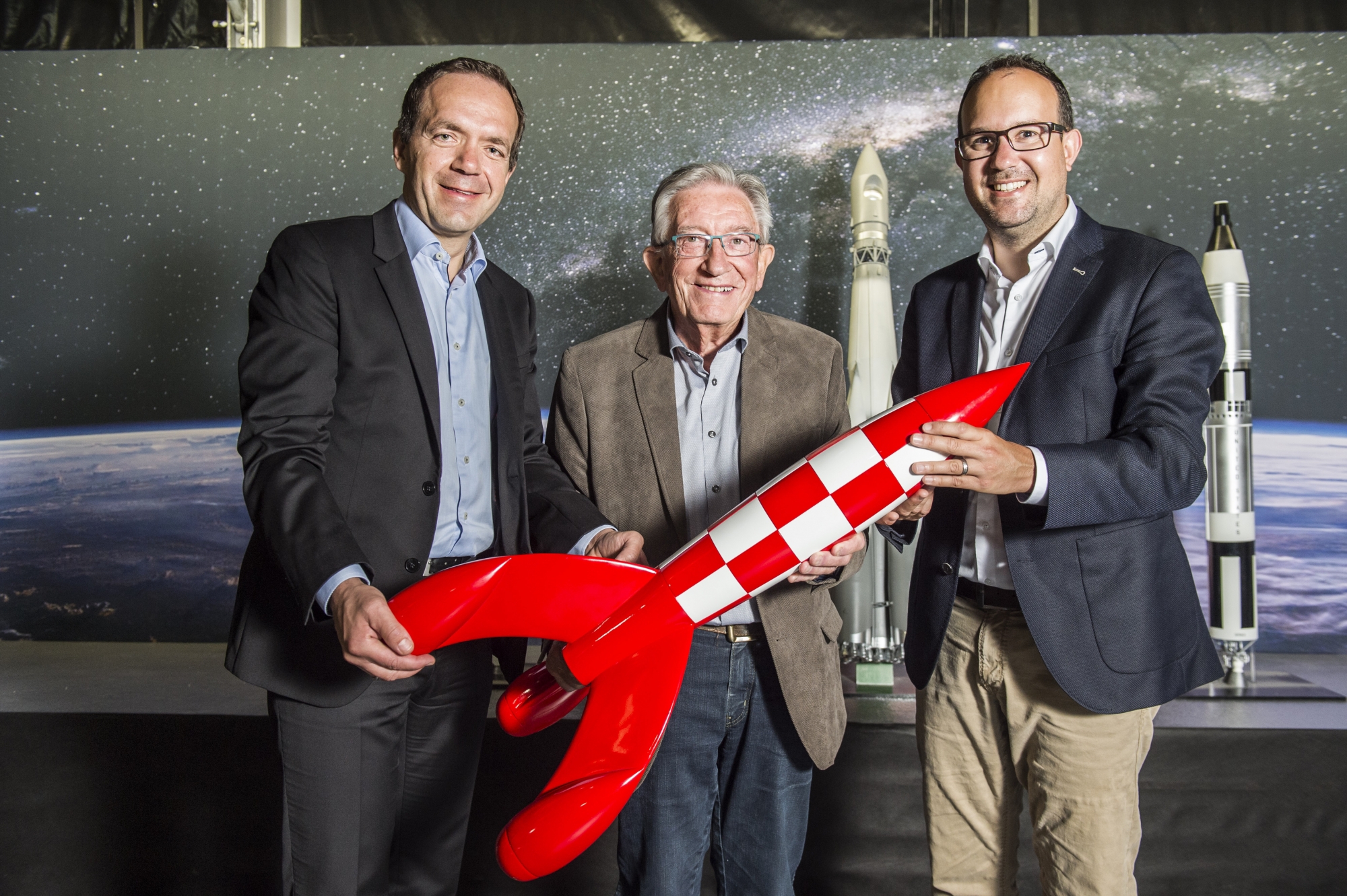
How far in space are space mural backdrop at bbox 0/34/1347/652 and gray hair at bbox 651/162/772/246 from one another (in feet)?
7.05

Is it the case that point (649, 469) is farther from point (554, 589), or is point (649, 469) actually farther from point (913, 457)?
point (913, 457)

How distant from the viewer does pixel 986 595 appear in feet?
4.80

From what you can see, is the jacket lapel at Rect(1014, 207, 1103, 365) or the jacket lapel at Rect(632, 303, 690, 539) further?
the jacket lapel at Rect(632, 303, 690, 539)

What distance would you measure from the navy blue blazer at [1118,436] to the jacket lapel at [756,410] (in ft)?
1.29

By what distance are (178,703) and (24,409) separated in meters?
2.10

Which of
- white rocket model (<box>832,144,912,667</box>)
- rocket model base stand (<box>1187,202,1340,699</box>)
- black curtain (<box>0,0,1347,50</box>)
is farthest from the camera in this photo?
black curtain (<box>0,0,1347,50</box>)

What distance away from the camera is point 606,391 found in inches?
60.7

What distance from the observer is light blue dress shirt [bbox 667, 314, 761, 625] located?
1.49 metres

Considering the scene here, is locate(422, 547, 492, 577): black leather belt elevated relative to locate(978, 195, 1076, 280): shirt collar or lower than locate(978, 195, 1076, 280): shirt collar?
lower

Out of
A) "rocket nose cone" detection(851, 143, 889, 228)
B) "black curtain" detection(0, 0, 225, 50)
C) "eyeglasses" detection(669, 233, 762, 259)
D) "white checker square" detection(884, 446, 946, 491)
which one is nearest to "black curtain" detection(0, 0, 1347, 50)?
"black curtain" detection(0, 0, 225, 50)

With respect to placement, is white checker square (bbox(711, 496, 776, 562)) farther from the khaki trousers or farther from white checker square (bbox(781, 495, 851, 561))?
the khaki trousers

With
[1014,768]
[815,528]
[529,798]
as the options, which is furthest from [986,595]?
[529,798]

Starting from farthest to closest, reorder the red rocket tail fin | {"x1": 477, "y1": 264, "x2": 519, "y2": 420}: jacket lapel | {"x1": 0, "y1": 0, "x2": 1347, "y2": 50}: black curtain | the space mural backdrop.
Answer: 1. {"x1": 0, "y1": 0, "x2": 1347, "y2": 50}: black curtain
2. the space mural backdrop
3. {"x1": 477, "y1": 264, "x2": 519, "y2": 420}: jacket lapel
4. the red rocket tail fin

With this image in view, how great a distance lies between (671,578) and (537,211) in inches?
110
